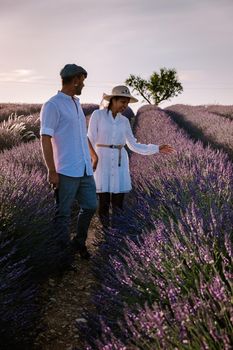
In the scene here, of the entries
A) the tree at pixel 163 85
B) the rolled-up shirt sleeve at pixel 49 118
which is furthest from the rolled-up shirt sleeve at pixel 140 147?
the tree at pixel 163 85

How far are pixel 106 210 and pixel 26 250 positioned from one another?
130cm

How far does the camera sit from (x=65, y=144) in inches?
152

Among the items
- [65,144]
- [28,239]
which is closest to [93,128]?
[65,144]

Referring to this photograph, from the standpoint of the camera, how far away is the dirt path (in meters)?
2.98

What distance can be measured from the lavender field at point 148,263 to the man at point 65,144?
184 millimetres

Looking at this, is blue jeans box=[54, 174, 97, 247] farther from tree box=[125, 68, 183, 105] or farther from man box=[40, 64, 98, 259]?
tree box=[125, 68, 183, 105]

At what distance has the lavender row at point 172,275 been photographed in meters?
1.65

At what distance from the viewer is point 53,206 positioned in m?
4.11

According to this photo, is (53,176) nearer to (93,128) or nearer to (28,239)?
(28,239)

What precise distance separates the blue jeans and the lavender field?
10 cm

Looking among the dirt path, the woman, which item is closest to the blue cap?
the woman

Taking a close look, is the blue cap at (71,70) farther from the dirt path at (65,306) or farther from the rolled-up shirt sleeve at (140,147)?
the dirt path at (65,306)

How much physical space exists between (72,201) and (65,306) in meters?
0.83

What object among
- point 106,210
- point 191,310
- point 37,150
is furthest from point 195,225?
point 37,150
